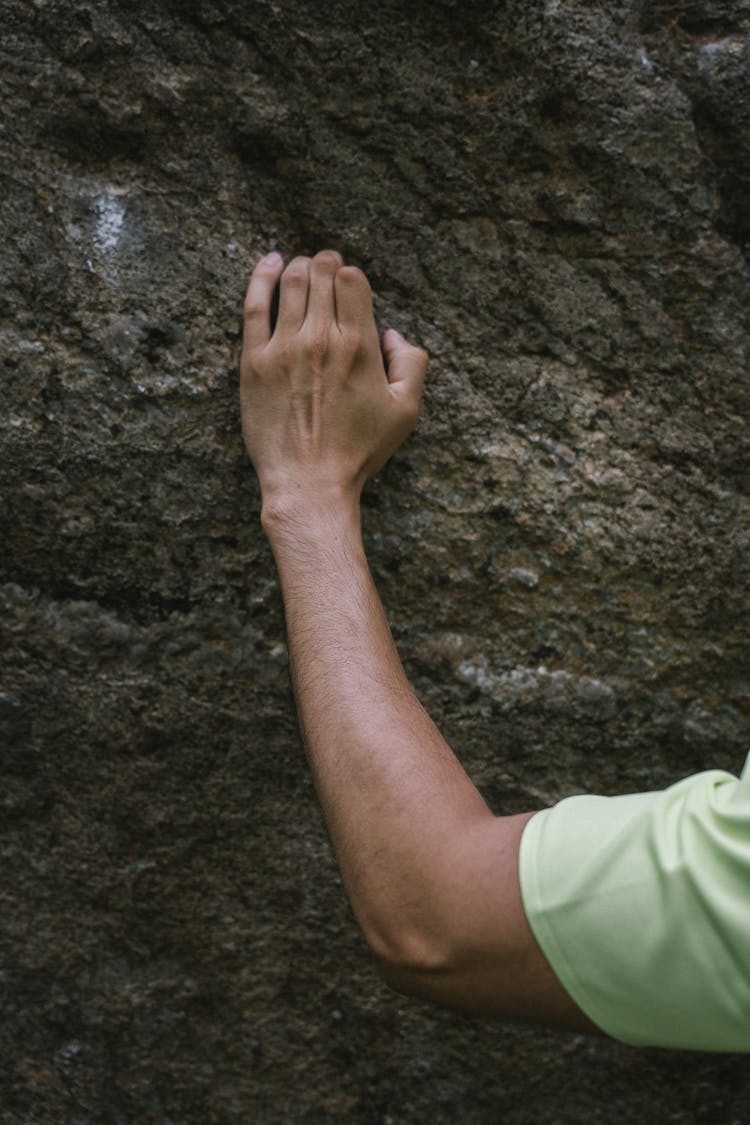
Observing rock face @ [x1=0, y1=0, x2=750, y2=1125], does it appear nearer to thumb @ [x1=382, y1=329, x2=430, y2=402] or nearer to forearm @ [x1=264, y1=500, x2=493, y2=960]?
thumb @ [x1=382, y1=329, x2=430, y2=402]

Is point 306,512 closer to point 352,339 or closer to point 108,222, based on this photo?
point 352,339

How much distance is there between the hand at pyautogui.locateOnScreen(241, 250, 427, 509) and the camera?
1.11 metres

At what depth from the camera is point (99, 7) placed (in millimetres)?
1116

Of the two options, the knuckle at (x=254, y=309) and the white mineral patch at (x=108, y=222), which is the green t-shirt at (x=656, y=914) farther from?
the white mineral patch at (x=108, y=222)

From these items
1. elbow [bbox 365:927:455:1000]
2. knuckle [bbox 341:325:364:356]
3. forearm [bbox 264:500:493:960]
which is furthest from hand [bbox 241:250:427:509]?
elbow [bbox 365:927:455:1000]

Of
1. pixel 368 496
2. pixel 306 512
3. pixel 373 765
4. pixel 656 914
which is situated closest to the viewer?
pixel 656 914

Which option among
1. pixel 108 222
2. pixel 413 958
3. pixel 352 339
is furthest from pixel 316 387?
pixel 413 958

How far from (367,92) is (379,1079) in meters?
1.34

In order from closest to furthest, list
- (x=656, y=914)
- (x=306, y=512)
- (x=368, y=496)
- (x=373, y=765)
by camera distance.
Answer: (x=656, y=914) < (x=373, y=765) < (x=306, y=512) < (x=368, y=496)

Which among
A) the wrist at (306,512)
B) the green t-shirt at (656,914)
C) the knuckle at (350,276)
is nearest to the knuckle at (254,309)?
the knuckle at (350,276)

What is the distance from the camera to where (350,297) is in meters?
1.13

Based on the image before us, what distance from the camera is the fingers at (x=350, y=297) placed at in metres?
1.12

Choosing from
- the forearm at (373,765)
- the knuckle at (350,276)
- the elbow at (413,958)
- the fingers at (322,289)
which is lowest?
the elbow at (413,958)

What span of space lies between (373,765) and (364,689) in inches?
3.5
